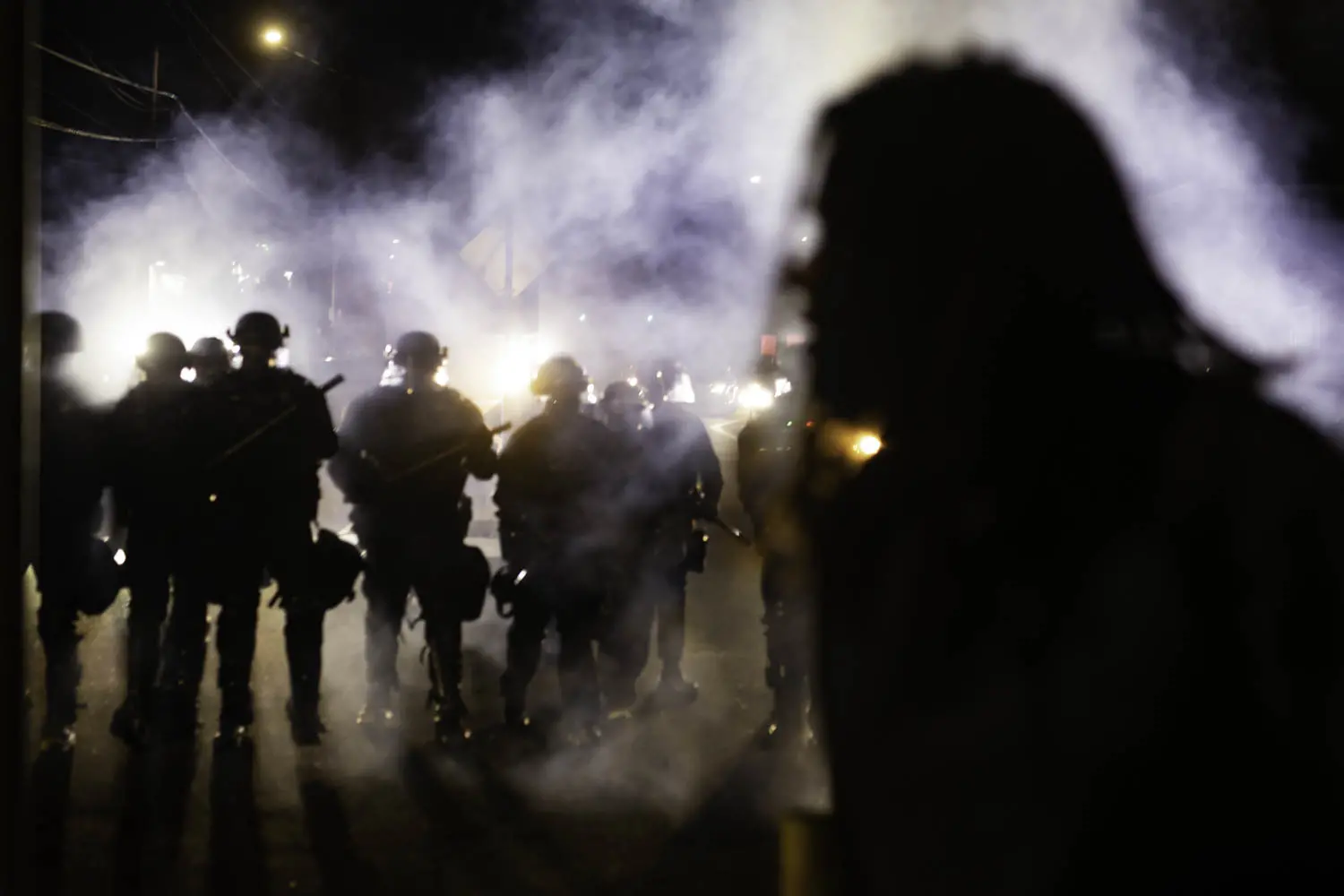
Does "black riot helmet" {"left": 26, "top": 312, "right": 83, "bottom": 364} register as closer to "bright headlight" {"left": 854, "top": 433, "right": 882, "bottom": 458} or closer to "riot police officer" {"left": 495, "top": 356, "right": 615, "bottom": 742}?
"riot police officer" {"left": 495, "top": 356, "right": 615, "bottom": 742}

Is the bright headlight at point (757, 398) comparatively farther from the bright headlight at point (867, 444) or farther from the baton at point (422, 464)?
the bright headlight at point (867, 444)

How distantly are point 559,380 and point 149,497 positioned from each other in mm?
1815

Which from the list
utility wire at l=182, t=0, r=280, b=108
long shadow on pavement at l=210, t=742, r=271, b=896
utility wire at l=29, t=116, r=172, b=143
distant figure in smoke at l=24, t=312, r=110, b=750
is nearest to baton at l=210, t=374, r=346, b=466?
distant figure in smoke at l=24, t=312, r=110, b=750

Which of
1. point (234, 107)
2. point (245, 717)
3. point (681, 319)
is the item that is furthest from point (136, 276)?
point (245, 717)

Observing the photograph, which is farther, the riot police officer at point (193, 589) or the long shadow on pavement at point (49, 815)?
the riot police officer at point (193, 589)

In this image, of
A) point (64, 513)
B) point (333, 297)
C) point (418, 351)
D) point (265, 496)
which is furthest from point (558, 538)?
point (333, 297)

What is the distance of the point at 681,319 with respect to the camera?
722 centimetres

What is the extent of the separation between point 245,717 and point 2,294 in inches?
158

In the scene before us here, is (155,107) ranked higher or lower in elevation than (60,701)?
higher

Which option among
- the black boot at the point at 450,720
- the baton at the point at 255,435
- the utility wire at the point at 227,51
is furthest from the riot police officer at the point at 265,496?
the utility wire at the point at 227,51

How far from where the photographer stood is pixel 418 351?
17.6ft

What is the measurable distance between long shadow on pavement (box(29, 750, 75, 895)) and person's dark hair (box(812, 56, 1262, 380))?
350 cm

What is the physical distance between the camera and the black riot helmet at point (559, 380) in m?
5.31

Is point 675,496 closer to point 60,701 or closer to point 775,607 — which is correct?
point 775,607
